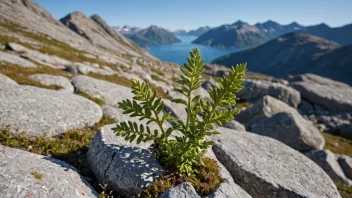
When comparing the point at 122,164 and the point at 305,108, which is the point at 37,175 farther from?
the point at 305,108

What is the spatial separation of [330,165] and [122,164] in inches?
894

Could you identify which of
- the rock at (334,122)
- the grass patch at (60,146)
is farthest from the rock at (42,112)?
the rock at (334,122)

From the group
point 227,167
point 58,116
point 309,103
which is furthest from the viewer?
point 309,103

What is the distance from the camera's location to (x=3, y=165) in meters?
6.12

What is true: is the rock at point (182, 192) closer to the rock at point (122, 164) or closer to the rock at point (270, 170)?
the rock at point (122, 164)

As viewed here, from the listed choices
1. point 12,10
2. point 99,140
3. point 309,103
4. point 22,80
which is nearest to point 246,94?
point 309,103

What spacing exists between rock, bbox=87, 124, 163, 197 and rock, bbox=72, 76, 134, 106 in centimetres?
927

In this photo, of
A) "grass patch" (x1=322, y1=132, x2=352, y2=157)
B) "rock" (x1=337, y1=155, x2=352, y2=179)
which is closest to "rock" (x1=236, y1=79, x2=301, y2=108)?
"grass patch" (x1=322, y1=132, x2=352, y2=157)

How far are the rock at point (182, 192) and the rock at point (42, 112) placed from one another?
19.9 ft

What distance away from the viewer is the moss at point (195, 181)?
258 inches

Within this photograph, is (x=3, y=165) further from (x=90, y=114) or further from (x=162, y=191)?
(x=90, y=114)

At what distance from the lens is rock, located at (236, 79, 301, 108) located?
56625mm

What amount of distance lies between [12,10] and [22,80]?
171m

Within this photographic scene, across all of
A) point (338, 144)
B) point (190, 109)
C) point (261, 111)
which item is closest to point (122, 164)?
point (190, 109)
